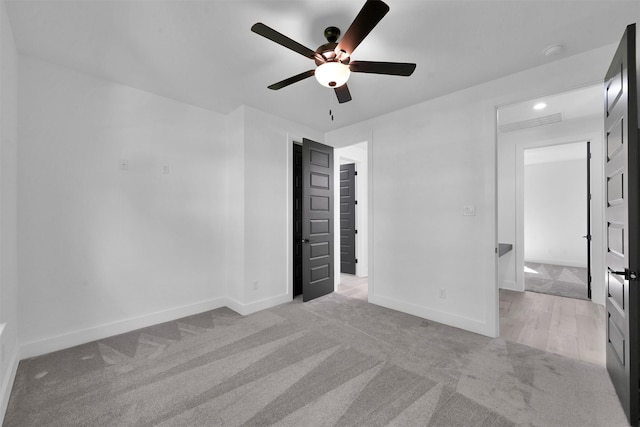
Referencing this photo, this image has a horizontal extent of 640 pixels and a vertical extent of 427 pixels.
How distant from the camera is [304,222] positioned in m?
4.00

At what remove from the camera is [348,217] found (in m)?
5.84

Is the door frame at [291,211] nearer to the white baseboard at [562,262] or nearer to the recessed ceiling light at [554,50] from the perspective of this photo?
the recessed ceiling light at [554,50]

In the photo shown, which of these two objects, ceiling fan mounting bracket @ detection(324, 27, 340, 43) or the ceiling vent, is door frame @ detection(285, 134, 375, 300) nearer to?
ceiling fan mounting bracket @ detection(324, 27, 340, 43)

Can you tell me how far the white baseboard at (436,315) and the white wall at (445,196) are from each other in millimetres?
10

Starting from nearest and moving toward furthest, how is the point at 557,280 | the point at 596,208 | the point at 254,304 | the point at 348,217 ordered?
the point at 254,304 → the point at 596,208 → the point at 557,280 → the point at 348,217

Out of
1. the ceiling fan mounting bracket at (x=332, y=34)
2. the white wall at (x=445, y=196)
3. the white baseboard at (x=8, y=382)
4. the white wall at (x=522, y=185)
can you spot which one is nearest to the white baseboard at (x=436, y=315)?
the white wall at (x=445, y=196)

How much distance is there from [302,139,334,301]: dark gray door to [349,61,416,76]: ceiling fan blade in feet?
6.33

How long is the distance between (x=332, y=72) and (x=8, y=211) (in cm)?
271

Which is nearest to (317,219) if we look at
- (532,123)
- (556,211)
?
(532,123)

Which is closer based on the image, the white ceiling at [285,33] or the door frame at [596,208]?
the white ceiling at [285,33]

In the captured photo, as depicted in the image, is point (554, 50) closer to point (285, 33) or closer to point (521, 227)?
point (285, 33)

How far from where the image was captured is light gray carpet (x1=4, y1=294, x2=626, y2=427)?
1732 millimetres

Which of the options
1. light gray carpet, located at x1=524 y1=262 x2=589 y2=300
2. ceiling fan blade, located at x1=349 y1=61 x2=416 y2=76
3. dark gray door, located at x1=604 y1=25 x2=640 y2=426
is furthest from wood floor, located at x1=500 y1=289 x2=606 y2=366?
ceiling fan blade, located at x1=349 y1=61 x2=416 y2=76

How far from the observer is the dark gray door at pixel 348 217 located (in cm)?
580
